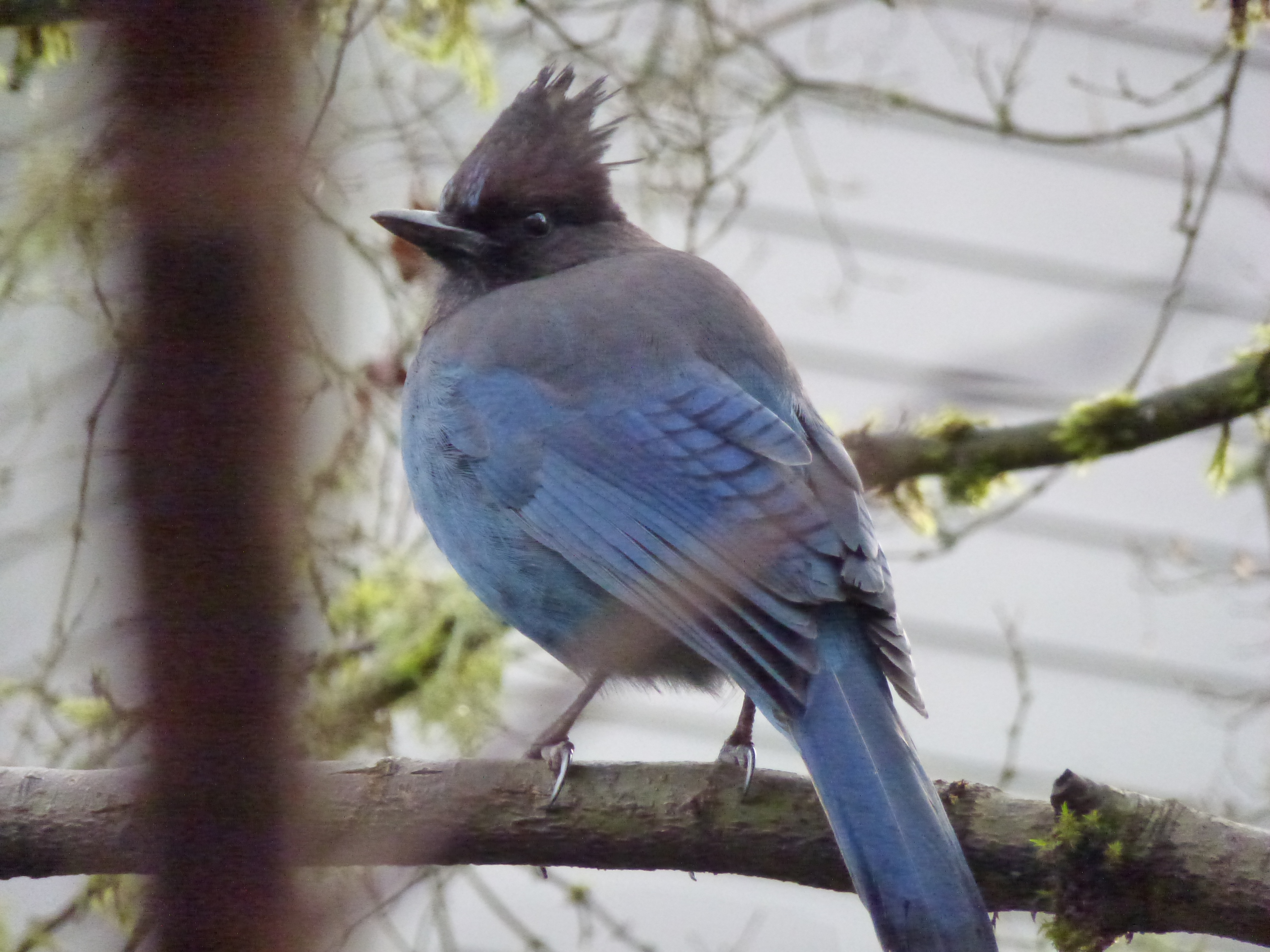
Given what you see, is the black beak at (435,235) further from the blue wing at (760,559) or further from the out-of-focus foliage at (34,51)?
the out-of-focus foliage at (34,51)

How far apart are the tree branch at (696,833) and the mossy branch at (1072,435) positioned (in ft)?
4.21

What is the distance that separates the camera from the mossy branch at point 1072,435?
12.0ft

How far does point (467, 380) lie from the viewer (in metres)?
3.34

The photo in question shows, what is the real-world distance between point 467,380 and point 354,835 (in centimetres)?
133

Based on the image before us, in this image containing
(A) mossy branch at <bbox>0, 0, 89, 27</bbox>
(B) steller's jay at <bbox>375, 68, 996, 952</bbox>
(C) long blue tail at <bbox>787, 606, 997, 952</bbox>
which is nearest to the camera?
(C) long blue tail at <bbox>787, 606, 997, 952</bbox>

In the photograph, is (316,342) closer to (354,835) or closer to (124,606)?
(124,606)

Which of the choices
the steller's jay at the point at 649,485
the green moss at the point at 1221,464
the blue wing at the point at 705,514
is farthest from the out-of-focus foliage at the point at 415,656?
the green moss at the point at 1221,464

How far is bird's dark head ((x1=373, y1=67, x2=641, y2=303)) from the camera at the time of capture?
11.8 ft

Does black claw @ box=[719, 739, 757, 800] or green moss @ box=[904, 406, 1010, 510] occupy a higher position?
green moss @ box=[904, 406, 1010, 510]

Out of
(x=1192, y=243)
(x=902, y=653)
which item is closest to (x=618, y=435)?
(x=902, y=653)

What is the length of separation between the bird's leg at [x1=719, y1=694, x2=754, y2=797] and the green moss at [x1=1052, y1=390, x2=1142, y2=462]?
138 cm

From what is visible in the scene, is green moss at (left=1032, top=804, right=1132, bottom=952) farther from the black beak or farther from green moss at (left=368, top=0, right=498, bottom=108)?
green moss at (left=368, top=0, right=498, bottom=108)

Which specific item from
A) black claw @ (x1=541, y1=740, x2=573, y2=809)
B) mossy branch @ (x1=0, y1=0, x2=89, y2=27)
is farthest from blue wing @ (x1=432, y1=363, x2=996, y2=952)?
mossy branch @ (x1=0, y1=0, x2=89, y2=27)

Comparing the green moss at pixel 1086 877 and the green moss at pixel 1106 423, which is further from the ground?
the green moss at pixel 1106 423
